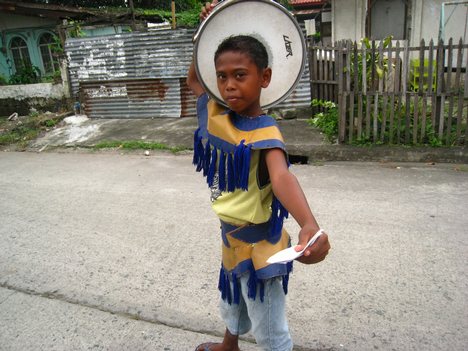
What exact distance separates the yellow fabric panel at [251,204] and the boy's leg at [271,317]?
0.27 m

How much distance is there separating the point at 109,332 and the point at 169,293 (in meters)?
0.46

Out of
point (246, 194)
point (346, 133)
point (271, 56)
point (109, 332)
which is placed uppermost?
point (271, 56)

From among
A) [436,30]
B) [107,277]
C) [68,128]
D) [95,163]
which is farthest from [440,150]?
[68,128]

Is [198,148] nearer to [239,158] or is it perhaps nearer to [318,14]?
[239,158]

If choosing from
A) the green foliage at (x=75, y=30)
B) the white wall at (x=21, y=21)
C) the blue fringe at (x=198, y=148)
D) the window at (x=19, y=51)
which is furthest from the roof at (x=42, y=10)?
the blue fringe at (x=198, y=148)

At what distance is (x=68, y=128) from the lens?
336 inches

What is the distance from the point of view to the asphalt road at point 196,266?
7.55 feet

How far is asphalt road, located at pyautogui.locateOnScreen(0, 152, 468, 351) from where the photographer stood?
230 cm

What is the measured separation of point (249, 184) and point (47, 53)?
1378 centimetres

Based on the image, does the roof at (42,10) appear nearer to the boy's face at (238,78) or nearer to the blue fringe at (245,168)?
the boy's face at (238,78)

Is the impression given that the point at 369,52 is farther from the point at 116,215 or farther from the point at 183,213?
the point at 116,215

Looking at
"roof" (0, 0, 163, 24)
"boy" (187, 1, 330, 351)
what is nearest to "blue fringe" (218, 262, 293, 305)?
"boy" (187, 1, 330, 351)

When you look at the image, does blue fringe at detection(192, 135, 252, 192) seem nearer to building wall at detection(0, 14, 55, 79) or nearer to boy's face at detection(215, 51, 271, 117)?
boy's face at detection(215, 51, 271, 117)

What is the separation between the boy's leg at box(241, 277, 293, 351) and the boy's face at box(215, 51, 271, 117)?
2.39ft
